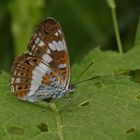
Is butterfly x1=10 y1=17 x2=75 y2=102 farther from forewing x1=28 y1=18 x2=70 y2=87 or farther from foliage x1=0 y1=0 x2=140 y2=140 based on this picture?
foliage x1=0 y1=0 x2=140 y2=140

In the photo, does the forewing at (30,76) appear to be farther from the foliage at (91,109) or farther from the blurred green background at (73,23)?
the blurred green background at (73,23)

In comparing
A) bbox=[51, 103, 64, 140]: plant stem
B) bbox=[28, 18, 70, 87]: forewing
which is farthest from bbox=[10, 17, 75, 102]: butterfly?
bbox=[51, 103, 64, 140]: plant stem

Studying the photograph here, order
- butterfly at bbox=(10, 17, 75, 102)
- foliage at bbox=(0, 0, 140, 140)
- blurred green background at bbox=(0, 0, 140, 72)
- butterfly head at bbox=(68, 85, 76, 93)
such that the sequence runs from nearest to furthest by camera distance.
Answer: foliage at bbox=(0, 0, 140, 140)
butterfly head at bbox=(68, 85, 76, 93)
butterfly at bbox=(10, 17, 75, 102)
blurred green background at bbox=(0, 0, 140, 72)

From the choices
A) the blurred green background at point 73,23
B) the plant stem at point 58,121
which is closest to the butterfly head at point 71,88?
the plant stem at point 58,121

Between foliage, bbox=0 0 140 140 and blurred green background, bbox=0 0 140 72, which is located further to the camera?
blurred green background, bbox=0 0 140 72

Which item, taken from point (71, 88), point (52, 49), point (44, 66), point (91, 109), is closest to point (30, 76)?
point (44, 66)

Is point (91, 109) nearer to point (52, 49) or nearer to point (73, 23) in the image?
point (52, 49)
